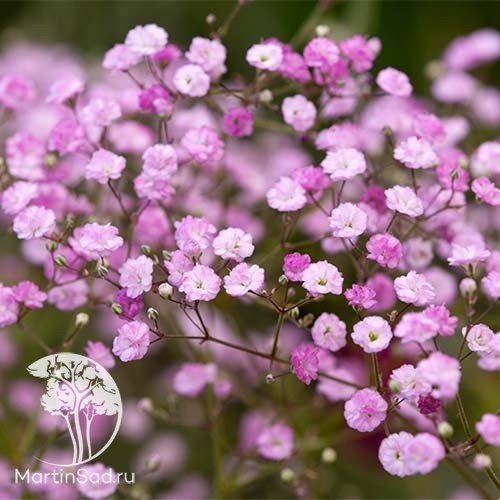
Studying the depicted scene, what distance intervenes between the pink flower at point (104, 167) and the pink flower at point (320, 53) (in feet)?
1.07

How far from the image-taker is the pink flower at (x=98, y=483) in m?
1.26

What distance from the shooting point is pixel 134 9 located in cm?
239

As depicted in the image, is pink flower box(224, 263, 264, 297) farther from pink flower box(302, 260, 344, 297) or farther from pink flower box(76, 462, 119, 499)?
pink flower box(76, 462, 119, 499)

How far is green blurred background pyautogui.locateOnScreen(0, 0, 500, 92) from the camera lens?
2287mm

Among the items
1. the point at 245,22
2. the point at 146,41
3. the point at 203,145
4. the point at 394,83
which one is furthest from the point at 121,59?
the point at 245,22

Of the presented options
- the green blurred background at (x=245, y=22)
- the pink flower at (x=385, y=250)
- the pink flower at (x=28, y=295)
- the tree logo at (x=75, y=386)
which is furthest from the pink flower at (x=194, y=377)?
the green blurred background at (x=245, y=22)

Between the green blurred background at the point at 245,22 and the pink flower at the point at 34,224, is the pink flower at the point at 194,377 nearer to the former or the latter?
the pink flower at the point at 34,224

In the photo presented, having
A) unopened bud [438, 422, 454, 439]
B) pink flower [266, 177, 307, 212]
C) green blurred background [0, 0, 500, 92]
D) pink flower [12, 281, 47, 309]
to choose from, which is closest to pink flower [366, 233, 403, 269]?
pink flower [266, 177, 307, 212]

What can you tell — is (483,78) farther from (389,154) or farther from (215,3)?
(215,3)

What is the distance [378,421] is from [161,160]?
47cm

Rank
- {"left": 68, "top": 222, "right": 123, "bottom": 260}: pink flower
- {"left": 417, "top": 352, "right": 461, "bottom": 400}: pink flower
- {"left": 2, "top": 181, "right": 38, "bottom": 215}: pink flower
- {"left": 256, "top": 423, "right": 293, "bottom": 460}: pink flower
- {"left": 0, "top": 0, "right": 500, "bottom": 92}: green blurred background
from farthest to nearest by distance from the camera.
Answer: {"left": 0, "top": 0, "right": 500, "bottom": 92}: green blurred background, {"left": 256, "top": 423, "right": 293, "bottom": 460}: pink flower, {"left": 2, "top": 181, "right": 38, "bottom": 215}: pink flower, {"left": 68, "top": 222, "right": 123, "bottom": 260}: pink flower, {"left": 417, "top": 352, "right": 461, "bottom": 400}: pink flower

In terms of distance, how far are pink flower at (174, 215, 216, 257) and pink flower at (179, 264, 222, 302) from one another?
5 centimetres

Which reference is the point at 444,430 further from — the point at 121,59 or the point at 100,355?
the point at 121,59

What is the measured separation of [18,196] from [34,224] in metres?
0.10
